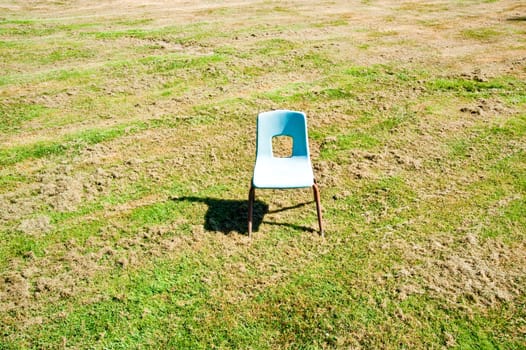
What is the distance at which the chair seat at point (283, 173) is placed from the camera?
4.54 meters

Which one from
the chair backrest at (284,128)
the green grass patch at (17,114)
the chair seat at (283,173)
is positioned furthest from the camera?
the green grass patch at (17,114)

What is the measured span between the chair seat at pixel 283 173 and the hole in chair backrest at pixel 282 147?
Answer: 1.44 m

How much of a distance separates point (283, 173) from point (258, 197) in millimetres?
837

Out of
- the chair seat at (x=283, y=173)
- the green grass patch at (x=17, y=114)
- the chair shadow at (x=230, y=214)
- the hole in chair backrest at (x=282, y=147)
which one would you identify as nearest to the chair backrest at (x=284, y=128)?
the chair seat at (x=283, y=173)

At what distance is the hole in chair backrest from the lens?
21.3ft

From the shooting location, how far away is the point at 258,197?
216 inches

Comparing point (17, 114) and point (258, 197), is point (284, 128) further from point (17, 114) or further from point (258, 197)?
point (17, 114)

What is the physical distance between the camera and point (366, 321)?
3.83 metres

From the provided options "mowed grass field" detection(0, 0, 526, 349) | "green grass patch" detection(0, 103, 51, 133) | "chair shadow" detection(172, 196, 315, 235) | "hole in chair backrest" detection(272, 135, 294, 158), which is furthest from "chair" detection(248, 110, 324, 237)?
"green grass patch" detection(0, 103, 51, 133)

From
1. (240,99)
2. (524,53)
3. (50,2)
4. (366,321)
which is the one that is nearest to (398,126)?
(240,99)

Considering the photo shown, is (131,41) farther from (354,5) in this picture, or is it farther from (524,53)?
(524,53)

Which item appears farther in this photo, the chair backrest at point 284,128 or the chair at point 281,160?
the chair backrest at point 284,128

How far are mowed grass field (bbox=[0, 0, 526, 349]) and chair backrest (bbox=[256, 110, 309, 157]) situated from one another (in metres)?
Result: 0.81

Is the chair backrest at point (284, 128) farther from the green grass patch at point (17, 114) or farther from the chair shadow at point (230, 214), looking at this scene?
the green grass patch at point (17, 114)
